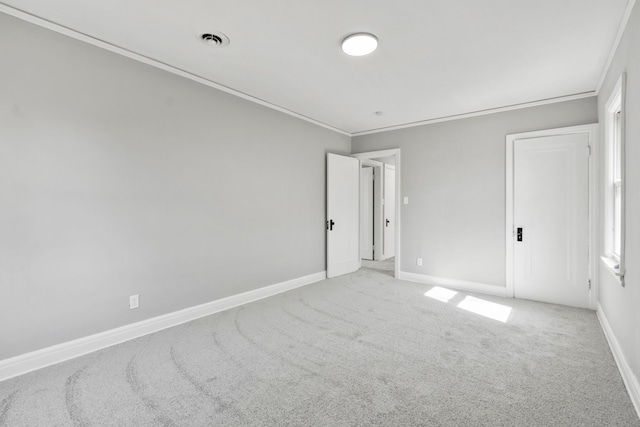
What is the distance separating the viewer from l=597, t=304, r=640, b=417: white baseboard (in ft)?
6.15

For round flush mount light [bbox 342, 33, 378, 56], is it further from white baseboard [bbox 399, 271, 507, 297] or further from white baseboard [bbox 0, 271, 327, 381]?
white baseboard [bbox 399, 271, 507, 297]

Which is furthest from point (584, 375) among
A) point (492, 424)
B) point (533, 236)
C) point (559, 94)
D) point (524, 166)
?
point (559, 94)

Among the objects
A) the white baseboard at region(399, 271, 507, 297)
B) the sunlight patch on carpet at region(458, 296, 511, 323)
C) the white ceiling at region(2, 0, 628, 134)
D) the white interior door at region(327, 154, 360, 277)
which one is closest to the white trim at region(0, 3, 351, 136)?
the white ceiling at region(2, 0, 628, 134)

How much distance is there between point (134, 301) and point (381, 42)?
313 cm

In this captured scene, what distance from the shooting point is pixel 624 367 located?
2178 mm

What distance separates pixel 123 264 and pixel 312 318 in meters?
1.88

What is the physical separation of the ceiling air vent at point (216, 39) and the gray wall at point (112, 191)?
76cm

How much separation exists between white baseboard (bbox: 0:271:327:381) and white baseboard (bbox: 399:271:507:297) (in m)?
2.38

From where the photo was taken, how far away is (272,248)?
4.22 metres

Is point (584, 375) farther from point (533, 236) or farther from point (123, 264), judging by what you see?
point (123, 264)

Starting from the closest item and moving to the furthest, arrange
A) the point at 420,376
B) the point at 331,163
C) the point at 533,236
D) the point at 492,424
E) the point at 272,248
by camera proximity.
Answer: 1. the point at 492,424
2. the point at 420,376
3. the point at 533,236
4. the point at 272,248
5. the point at 331,163

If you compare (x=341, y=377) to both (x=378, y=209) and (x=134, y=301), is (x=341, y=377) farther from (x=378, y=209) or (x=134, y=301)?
(x=378, y=209)

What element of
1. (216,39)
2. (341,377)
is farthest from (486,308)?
(216,39)

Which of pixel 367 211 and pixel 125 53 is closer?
pixel 125 53
